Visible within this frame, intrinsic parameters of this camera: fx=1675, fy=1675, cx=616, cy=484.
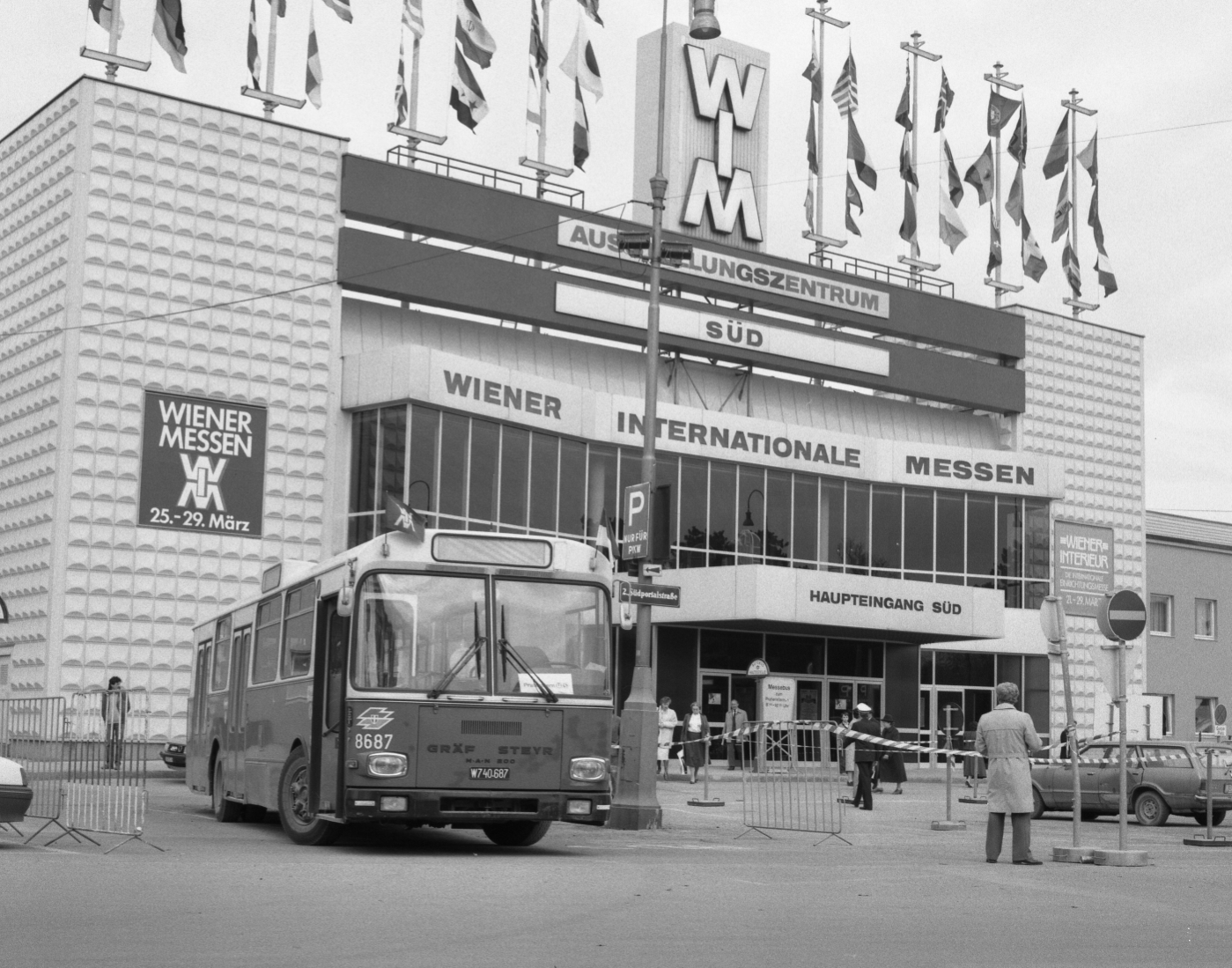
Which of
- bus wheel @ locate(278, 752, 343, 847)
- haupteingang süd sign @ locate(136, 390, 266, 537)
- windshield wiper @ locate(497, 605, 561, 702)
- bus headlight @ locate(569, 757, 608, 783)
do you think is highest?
haupteingang süd sign @ locate(136, 390, 266, 537)

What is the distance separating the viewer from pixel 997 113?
158 feet

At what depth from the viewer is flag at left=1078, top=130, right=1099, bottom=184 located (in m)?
50.2

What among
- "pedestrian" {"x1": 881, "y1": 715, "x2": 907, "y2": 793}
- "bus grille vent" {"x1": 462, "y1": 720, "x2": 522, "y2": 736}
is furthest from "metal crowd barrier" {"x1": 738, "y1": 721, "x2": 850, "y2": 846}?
"pedestrian" {"x1": 881, "y1": 715, "x2": 907, "y2": 793}

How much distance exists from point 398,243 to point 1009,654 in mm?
21248

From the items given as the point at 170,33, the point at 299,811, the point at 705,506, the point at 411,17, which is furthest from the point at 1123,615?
the point at 411,17

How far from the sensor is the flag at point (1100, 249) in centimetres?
5075

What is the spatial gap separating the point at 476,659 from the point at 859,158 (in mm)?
33514

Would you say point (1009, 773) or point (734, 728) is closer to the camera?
point (1009, 773)

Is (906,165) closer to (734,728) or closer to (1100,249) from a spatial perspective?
(1100,249)

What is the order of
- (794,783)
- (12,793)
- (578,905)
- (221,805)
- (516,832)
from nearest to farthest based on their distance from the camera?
(578,905), (12,793), (516,832), (221,805), (794,783)

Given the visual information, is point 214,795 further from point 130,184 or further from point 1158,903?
point 130,184

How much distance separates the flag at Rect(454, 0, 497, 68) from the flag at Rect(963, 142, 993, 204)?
52.4 feet

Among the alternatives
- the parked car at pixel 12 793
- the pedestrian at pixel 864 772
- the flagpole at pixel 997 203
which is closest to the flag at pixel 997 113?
the flagpole at pixel 997 203

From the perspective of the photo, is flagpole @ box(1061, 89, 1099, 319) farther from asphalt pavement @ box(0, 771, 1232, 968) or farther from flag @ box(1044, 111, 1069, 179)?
asphalt pavement @ box(0, 771, 1232, 968)
